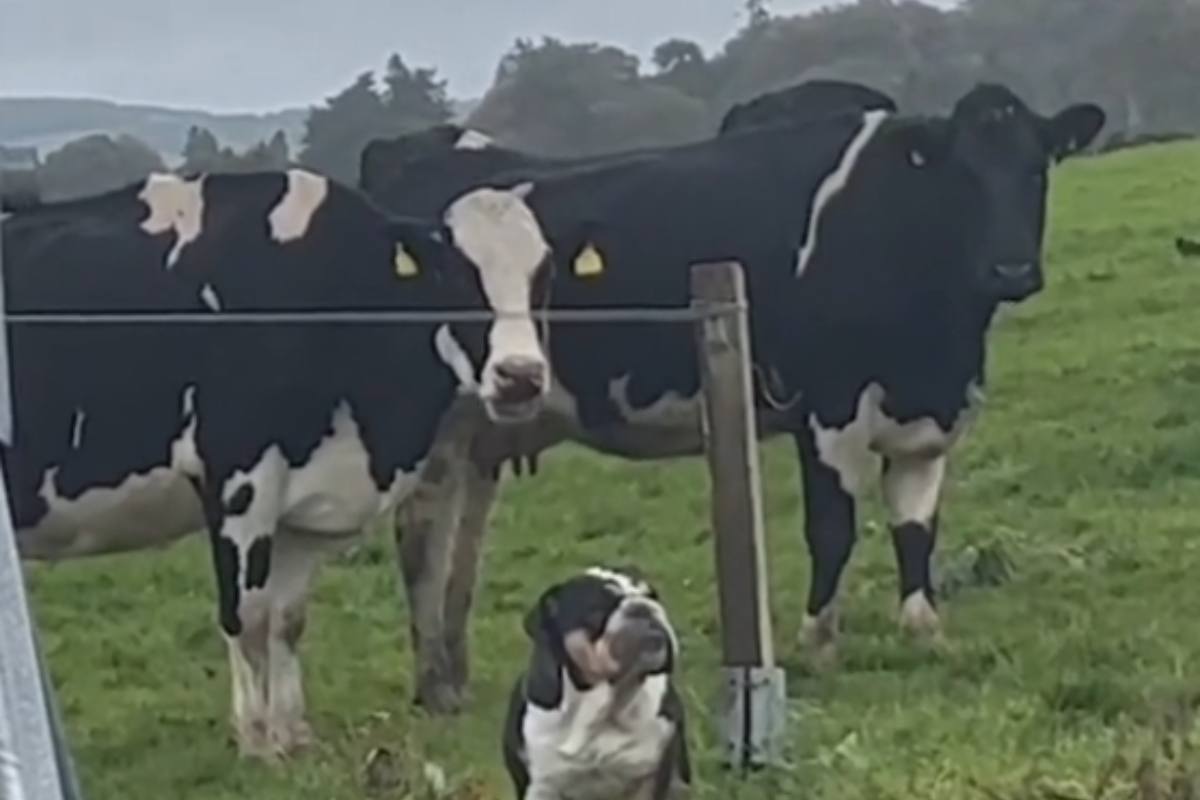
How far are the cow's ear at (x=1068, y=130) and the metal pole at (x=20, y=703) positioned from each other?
21.6ft

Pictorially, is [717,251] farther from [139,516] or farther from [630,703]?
[630,703]

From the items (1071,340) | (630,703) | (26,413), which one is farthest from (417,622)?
(1071,340)

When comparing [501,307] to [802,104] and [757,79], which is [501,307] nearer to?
[802,104]

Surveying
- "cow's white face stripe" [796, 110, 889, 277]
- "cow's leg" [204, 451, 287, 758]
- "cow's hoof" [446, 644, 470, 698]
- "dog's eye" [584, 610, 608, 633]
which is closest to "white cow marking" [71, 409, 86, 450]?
"cow's leg" [204, 451, 287, 758]

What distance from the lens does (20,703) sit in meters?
2.25

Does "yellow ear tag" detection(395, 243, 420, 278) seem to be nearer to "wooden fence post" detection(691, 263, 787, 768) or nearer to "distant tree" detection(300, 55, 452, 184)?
"distant tree" detection(300, 55, 452, 184)

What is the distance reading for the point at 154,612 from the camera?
903 centimetres

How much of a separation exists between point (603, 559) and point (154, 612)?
145 cm

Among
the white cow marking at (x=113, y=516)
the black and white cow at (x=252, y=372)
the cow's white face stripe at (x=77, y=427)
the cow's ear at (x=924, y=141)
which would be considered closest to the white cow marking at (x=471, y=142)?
the black and white cow at (x=252, y=372)

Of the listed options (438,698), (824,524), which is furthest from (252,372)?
(824,524)

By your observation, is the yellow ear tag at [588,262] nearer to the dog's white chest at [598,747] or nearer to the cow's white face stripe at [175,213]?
the cow's white face stripe at [175,213]

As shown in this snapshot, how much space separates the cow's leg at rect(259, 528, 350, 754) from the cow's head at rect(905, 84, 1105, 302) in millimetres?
2136

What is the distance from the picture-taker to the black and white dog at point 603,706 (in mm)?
5160

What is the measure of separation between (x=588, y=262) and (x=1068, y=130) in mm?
1631
